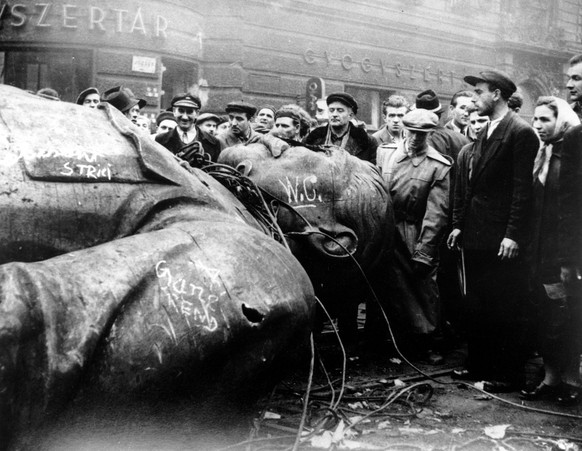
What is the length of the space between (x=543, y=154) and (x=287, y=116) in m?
2.92

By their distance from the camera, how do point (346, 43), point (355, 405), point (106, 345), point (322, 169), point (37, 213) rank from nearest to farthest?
point (106, 345) < point (37, 213) < point (322, 169) < point (355, 405) < point (346, 43)

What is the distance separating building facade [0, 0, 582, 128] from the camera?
12.5 m

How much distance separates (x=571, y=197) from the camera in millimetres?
4285

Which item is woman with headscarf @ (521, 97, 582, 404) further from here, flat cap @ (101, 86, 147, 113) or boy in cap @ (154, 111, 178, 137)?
flat cap @ (101, 86, 147, 113)

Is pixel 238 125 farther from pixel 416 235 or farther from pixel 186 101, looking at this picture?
pixel 416 235

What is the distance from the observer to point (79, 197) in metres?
2.53

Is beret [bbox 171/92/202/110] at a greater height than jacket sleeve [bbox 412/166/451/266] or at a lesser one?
greater

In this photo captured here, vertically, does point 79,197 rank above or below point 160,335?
above

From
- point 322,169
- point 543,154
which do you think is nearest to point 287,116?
point 543,154

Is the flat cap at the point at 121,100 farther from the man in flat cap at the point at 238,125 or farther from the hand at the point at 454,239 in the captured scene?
the hand at the point at 454,239

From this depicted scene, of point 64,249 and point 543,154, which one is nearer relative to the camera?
point 64,249

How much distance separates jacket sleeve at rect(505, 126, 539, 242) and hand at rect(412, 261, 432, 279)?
93 cm

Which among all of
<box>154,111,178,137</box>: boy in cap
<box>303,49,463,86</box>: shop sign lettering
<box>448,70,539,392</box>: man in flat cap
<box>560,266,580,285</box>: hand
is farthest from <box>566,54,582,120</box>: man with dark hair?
<box>303,49,463,86</box>: shop sign lettering

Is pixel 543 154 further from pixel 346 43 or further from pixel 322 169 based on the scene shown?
pixel 346 43
